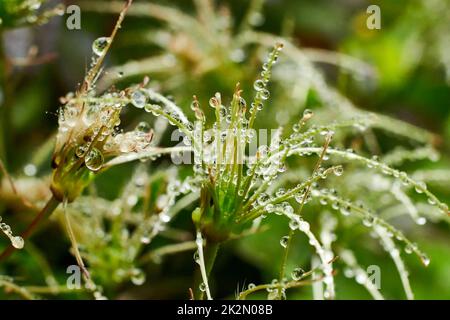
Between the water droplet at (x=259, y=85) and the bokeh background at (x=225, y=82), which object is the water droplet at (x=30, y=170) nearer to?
the bokeh background at (x=225, y=82)

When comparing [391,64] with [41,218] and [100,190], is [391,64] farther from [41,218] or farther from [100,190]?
[41,218]

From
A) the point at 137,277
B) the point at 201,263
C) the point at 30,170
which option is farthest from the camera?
the point at 30,170

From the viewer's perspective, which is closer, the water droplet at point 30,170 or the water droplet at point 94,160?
the water droplet at point 94,160

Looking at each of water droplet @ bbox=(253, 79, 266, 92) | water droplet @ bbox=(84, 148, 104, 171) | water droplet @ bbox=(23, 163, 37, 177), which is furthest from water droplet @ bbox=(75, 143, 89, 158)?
water droplet @ bbox=(23, 163, 37, 177)

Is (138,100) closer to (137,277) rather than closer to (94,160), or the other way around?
(94,160)

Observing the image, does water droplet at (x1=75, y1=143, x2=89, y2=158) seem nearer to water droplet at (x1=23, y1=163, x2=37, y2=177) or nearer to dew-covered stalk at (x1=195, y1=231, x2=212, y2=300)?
dew-covered stalk at (x1=195, y1=231, x2=212, y2=300)

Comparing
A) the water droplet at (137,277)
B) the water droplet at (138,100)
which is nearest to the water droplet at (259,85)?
the water droplet at (138,100)

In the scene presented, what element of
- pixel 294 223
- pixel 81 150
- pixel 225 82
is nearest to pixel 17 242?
pixel 81 150
